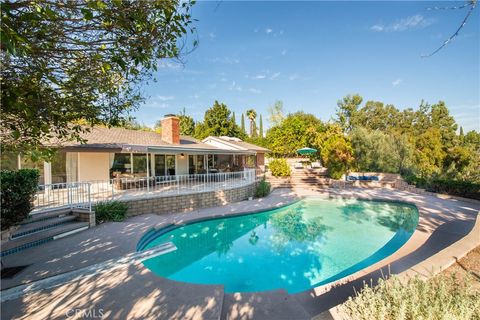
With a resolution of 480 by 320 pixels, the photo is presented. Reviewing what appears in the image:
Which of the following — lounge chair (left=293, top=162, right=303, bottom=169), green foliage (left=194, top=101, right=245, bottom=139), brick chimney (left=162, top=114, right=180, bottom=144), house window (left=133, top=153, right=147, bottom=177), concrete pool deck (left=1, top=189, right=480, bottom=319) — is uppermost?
green foliage (left=194, top=101, right=245, bottom=139)

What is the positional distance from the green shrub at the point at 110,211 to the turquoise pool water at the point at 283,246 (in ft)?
8.09

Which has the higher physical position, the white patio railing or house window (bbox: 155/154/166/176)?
house window (bbox: 155/154/166/176)

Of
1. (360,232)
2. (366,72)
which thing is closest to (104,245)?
(360,232)

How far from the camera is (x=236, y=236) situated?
1083cm

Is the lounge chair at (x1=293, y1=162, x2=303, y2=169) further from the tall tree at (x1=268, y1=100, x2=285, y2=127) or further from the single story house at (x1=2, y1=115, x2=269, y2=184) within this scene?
the tall tree at (x1=268, y1=100, x2=285, y2=127)

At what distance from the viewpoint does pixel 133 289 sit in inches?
197

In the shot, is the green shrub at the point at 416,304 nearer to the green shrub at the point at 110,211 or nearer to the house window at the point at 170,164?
the green shrub at the point at 110,211

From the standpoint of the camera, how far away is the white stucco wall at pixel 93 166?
14.2 meters

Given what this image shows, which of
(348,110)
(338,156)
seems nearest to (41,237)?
(338,156)

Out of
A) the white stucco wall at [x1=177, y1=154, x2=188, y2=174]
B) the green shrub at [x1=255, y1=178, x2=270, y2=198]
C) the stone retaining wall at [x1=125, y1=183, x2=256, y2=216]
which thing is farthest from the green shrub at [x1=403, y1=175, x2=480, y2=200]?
the white stucco wall at [x1=177, y1=154, x2=188, y2=174]

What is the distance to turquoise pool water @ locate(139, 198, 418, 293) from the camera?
23.5 ft

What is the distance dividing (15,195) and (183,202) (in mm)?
7486

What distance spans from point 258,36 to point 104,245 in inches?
622

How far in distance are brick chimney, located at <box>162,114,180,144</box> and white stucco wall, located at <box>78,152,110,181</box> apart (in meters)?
4.75
